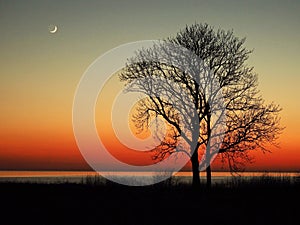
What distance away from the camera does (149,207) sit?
1712 cm

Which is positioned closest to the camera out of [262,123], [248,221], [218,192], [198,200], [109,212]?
[248,221]

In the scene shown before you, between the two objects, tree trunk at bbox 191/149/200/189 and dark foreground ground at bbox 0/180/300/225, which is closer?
dark foreground ground at bbox 0/180/300/225

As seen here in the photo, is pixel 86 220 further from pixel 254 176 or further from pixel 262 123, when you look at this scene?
pixel 262 123

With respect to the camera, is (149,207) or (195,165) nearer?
(149,207)

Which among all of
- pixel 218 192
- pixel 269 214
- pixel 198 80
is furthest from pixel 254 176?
pixel 269 214

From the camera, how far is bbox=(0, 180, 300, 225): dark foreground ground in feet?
47.0

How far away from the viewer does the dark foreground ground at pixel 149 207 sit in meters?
14.3

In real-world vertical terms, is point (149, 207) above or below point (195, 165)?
below

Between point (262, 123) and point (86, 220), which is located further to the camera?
point (262, 123)

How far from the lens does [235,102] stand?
101 ft

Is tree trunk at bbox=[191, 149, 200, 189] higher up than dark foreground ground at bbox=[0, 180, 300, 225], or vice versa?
tree trunk at bbox=[191, 149, 200, 189]

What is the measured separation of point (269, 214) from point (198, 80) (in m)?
15.6

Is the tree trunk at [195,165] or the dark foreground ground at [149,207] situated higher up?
the tree trunk at [195,165]

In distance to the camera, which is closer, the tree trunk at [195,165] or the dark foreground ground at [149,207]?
the dark foreground ground at [149,207]
